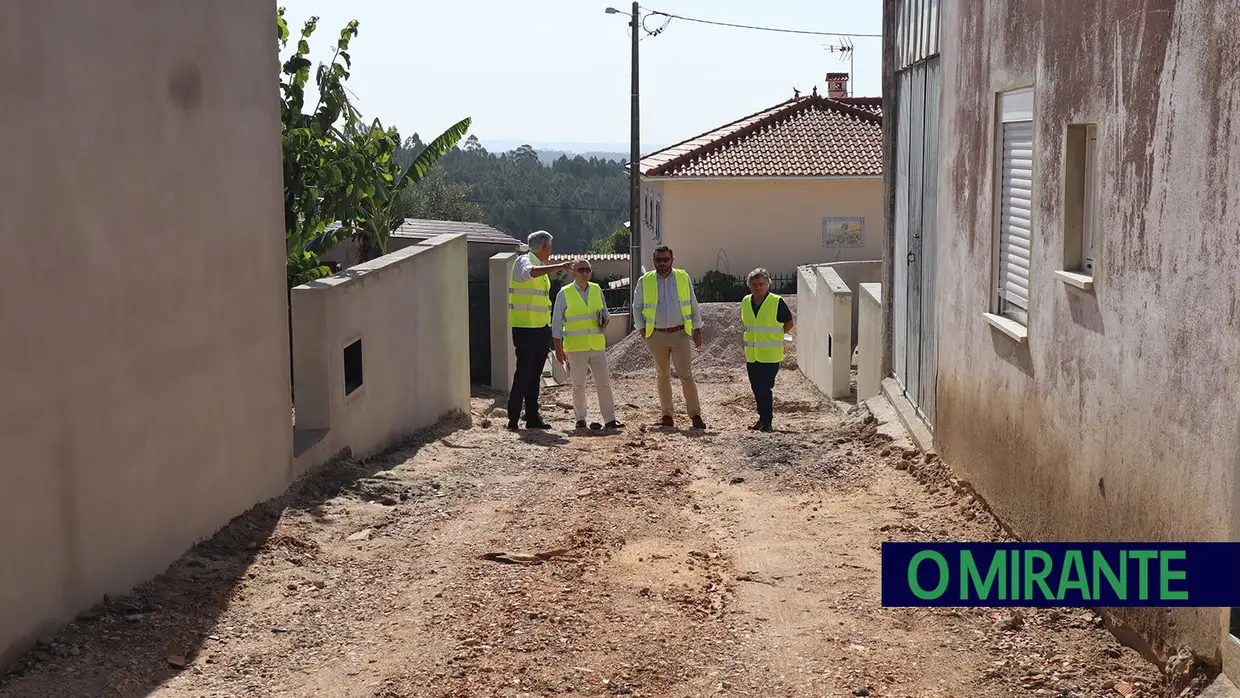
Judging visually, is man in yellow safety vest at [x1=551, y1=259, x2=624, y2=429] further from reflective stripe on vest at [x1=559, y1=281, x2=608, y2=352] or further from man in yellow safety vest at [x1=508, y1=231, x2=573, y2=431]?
man in yellow safety vest at [x1=508, y1=231, x2=573, y2=431]

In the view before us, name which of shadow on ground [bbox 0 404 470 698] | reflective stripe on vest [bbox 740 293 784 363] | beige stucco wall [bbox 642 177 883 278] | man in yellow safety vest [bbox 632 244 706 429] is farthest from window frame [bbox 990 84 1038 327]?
beige stucco wall [bbox 642 177 883 278]

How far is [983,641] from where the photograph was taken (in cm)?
641

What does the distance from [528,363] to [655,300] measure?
1.39 metres

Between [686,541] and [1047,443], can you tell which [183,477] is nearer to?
[686,541]

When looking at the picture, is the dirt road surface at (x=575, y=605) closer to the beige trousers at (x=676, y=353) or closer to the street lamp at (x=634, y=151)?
the beige trousers at (x=676, y=353)

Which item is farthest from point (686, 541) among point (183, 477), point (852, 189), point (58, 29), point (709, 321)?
point (852, 189)

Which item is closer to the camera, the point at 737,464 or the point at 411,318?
the point at 737,464

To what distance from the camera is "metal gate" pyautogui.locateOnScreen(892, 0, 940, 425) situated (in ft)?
36.9

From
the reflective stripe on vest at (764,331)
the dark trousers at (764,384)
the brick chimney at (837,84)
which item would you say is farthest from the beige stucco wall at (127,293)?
the brick chimney at (837,84)

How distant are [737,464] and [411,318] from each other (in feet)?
12.0

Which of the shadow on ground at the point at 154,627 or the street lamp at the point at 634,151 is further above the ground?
the street lamp at the point at 634,151

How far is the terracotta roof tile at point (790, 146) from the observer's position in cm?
3797

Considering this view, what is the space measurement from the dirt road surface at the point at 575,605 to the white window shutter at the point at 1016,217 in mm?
1419

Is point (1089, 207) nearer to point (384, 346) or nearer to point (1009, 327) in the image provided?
point (1009, 327)
